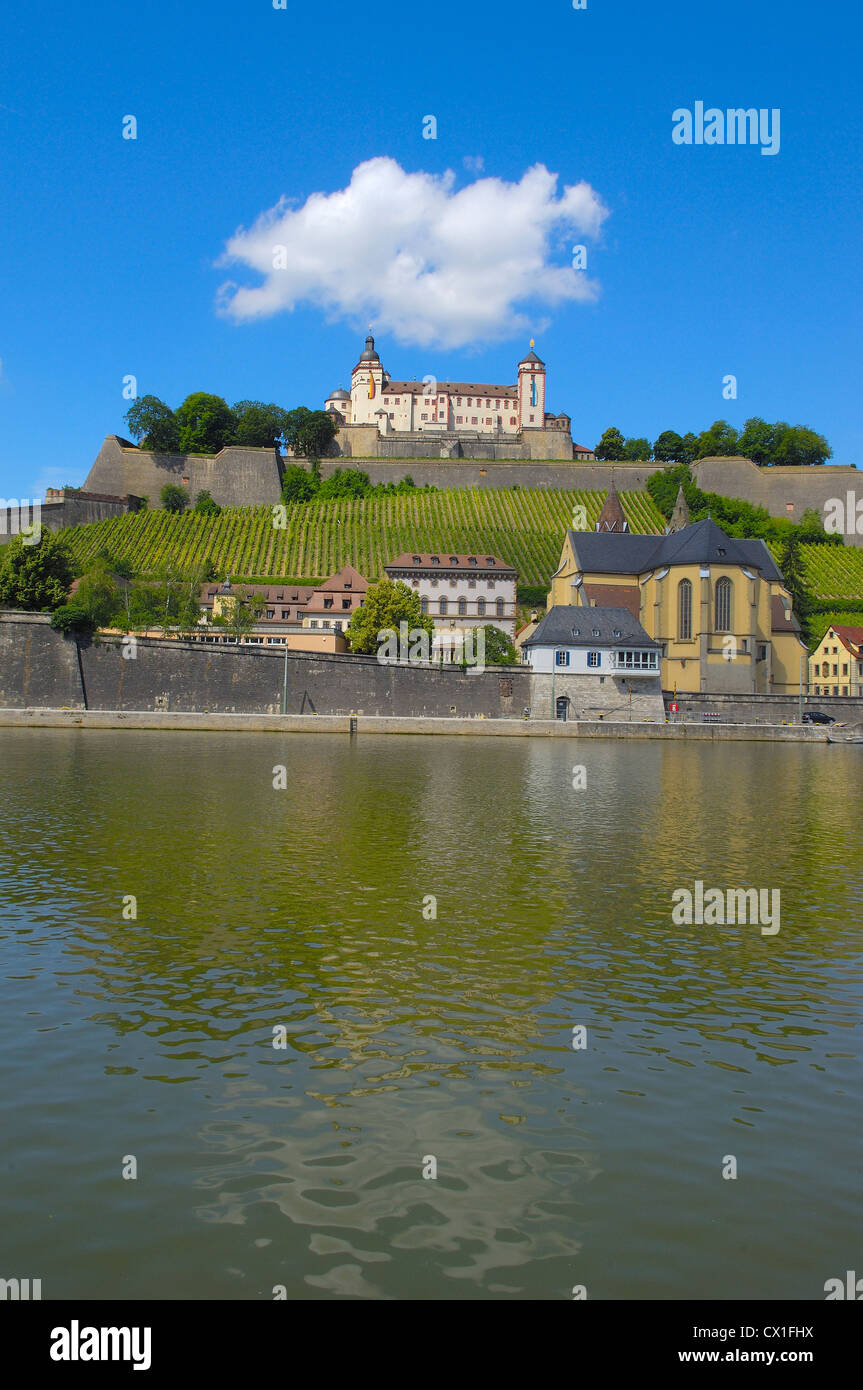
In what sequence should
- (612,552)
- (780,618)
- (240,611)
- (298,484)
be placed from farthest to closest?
(298,484)
(612,552)
(780,618)
(240,611)

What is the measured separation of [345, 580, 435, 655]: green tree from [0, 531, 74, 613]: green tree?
775 inches

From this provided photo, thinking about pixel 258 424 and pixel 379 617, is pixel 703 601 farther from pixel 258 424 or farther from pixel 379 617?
pixel 258 424

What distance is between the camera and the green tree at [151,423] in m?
114

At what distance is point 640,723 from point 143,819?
4533 centimetres

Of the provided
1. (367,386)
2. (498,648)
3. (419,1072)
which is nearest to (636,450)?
(367,386)

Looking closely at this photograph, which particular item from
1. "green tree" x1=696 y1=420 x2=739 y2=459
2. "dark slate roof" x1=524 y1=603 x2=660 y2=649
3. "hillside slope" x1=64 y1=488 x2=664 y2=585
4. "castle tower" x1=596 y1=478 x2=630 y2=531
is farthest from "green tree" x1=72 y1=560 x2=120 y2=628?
"green tree" x1=696 y1=420 x2=739 y2=459

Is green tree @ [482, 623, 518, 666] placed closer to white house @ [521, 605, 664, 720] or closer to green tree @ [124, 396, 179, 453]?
white house @ [521, 605, 664, 720]

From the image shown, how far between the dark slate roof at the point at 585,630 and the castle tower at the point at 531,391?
88.8 metres

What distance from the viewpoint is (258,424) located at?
12419cm

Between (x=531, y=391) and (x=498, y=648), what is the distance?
3209 inches

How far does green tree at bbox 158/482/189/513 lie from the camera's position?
360 ft
